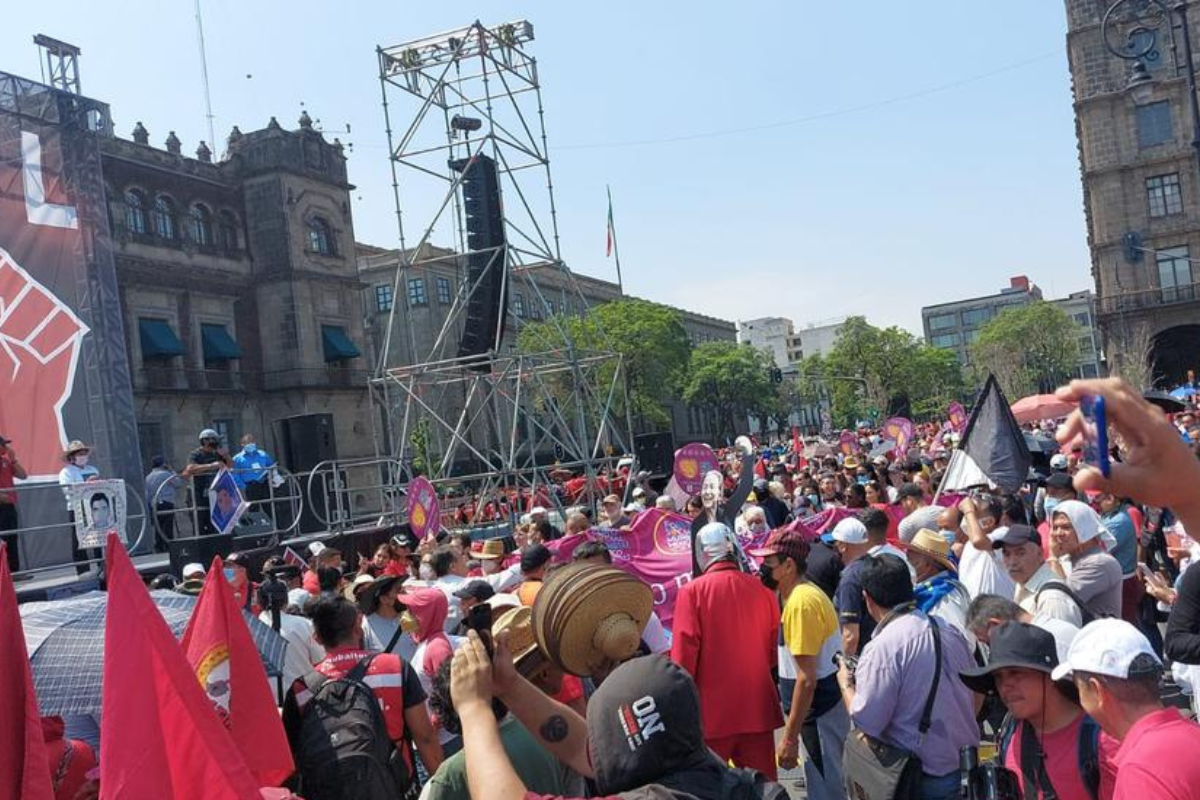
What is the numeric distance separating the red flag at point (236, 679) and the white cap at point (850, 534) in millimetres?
3527

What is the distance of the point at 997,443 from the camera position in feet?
26.3

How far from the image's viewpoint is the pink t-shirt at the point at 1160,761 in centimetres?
260

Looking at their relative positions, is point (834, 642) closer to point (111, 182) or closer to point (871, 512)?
point (871, 512)

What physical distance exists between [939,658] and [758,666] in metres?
1.39

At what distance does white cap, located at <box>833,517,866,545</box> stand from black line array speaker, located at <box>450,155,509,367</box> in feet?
34.9

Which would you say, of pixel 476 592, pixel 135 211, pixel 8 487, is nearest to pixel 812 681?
pixel 476 592

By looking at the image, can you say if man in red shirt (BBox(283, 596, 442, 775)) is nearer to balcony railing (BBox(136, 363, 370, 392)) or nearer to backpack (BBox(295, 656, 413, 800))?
backpack (BBox(295, 656, 413, 800))

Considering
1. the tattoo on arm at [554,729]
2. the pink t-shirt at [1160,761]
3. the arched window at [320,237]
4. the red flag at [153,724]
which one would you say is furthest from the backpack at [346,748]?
the arched window at [320,237]

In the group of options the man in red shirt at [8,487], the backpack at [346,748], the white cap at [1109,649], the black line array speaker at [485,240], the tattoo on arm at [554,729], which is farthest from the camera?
the black line array speaker at [485,240]

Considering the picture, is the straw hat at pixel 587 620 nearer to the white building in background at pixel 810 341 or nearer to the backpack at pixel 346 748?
the backpack at pixel 346 748

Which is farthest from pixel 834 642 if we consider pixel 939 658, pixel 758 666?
pixel 939 658

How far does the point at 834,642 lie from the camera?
18.3 feet

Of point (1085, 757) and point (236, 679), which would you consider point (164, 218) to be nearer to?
point (236, 679)

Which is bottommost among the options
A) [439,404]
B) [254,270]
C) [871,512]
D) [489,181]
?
[871,512]
